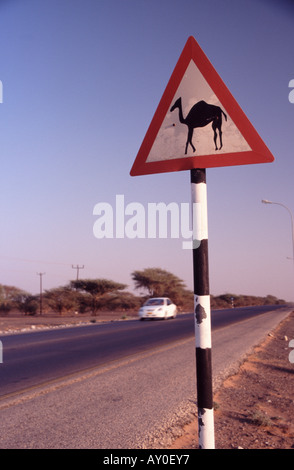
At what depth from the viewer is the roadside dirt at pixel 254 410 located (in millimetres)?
4309

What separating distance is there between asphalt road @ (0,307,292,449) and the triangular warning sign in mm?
2975

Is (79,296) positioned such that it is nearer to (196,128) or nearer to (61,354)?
(61,354)

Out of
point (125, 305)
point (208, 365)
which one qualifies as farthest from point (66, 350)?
point (125, 305)

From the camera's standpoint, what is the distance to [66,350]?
38.2 feet

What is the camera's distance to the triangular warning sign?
2381 millimetres

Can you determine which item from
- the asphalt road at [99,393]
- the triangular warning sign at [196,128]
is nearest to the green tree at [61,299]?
the asphalt road at [99,393]

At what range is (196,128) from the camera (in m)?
2.43

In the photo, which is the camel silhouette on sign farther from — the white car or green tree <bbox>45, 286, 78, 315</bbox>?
green tree <bbox>45, 286, 78, 315</bbox>

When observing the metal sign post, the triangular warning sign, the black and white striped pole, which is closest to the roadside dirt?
the black and white striped pole

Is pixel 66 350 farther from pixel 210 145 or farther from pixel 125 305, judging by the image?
pixel 125 305

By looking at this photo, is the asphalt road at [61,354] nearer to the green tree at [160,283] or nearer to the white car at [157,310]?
the white car at [157,310]

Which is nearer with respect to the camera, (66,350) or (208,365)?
(208,365)

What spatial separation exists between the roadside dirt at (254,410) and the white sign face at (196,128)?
3088mm

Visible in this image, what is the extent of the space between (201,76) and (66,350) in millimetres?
10413
